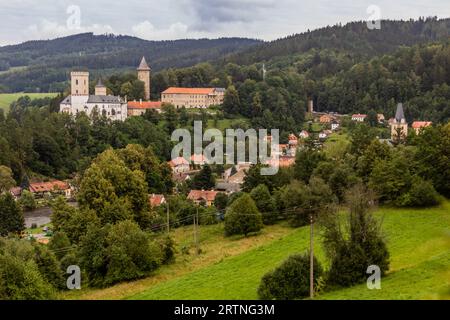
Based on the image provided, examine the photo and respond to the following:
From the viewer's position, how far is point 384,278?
21.1m

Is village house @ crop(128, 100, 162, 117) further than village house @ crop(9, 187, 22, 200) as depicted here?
Yes

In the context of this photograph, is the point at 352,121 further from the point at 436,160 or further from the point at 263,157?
the point at 436,160

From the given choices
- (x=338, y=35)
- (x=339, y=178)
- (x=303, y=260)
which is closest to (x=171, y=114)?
(x=339, y=178)

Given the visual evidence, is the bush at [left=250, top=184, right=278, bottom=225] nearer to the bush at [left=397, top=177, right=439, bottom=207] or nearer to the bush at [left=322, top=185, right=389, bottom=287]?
the bush at [left=397, top=177, right=439, bottom=207]

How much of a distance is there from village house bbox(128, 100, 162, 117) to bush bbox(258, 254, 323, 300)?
6950 cm

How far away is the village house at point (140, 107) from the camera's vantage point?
90000mm

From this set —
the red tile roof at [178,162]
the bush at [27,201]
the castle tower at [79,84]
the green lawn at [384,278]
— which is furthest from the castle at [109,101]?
the green lawn at [384,278]

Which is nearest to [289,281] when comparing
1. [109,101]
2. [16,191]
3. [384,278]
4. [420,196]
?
[384,278]

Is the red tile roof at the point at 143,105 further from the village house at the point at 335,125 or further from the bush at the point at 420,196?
the bush at the point at 420,196

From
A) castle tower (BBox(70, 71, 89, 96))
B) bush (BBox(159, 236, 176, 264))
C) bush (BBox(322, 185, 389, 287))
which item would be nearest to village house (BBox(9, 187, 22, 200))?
castle tower (BBox(70, 71, 89, 96))

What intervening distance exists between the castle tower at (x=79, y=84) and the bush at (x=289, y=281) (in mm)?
70812

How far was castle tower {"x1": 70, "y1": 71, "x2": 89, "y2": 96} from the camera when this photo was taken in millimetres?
86938

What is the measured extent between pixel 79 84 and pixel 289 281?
238ft
